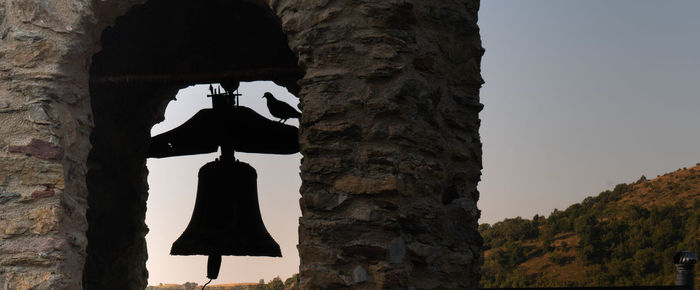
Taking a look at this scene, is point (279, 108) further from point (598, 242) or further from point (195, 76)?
point (598, 242)

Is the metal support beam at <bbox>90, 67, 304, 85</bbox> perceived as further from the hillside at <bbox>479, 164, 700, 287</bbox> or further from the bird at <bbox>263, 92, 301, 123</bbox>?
the hillside at <bbox>479, 164, 700, 287</bbox>

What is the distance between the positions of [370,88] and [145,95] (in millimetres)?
2449

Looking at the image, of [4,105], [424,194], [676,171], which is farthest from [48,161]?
[676,171]

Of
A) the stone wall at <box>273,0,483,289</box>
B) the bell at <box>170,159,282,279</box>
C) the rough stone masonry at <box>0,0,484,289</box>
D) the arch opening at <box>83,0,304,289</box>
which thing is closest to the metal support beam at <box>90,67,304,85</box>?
the arch opening at <box>83,0,304,289</box>

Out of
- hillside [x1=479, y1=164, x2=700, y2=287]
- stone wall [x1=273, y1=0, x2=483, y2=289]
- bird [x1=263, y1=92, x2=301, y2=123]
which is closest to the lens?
stone wall [x1=273, y1=0, x2=483, y2=289]

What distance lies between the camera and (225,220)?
483 cm

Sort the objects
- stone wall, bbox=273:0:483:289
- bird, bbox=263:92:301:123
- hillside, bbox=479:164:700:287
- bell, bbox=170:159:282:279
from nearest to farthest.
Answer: stone wall, bbox=273:0:483:289 → bell, bbox=170:159:282:279 → bird, bbox=263:92:301:123 → hillside, bbox=479:164:700:287

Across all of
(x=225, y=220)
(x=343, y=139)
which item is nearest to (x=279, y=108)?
(x=225, y=220)

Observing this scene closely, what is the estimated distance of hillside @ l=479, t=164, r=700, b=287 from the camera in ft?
39.7

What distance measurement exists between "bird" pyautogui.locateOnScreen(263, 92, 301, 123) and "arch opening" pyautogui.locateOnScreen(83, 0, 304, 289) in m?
0.13

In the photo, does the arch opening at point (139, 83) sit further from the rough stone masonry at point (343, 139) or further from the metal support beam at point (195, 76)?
the rough stone masonry at point (343, 139)

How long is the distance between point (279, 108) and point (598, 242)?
8.99m

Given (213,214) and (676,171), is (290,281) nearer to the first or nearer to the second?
(213,214)

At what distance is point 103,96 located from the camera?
17.2 feet
